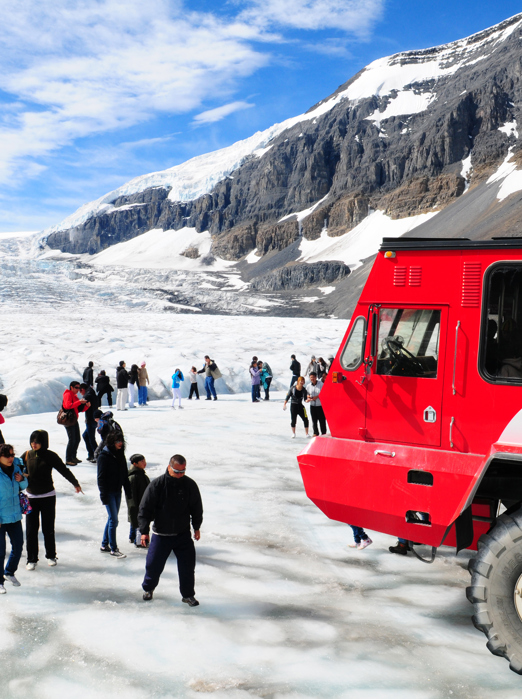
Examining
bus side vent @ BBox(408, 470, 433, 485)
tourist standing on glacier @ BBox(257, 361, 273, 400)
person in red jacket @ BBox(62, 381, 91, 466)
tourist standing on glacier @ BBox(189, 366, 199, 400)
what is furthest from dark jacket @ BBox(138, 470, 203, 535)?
tourist standing on glacier @ BBox(189, 366, 199, 400)

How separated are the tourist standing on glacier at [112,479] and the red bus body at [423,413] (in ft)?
8.48

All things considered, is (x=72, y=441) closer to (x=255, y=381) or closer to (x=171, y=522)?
(x=171, y=522)

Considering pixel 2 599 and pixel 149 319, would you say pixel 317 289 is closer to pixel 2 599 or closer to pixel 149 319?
pixel 149 319

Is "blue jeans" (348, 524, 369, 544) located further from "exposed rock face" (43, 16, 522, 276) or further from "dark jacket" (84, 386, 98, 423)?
"exposed rock face" (43, 16, 522, 276)

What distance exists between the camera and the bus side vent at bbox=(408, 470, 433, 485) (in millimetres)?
5223

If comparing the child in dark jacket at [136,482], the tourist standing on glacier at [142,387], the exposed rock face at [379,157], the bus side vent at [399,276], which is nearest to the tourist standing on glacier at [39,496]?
the child in dark jacket at [136,482]

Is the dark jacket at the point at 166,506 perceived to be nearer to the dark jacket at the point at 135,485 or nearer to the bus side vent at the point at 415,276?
the dark jacket at the point at 135,485

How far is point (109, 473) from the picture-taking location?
719cm

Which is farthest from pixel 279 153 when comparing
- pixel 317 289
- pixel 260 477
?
pixel 260 477

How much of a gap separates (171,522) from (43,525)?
6.66 feet

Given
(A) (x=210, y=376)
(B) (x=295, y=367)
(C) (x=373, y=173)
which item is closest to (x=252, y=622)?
(B) (x=295, y=367)

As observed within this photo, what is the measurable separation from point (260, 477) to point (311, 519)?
238cm

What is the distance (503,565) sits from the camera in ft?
15.0

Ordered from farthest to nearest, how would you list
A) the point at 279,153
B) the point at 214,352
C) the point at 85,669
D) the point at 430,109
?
the point at 279,153
the point at 430,109
the point at 214,352
the point at 85,669
